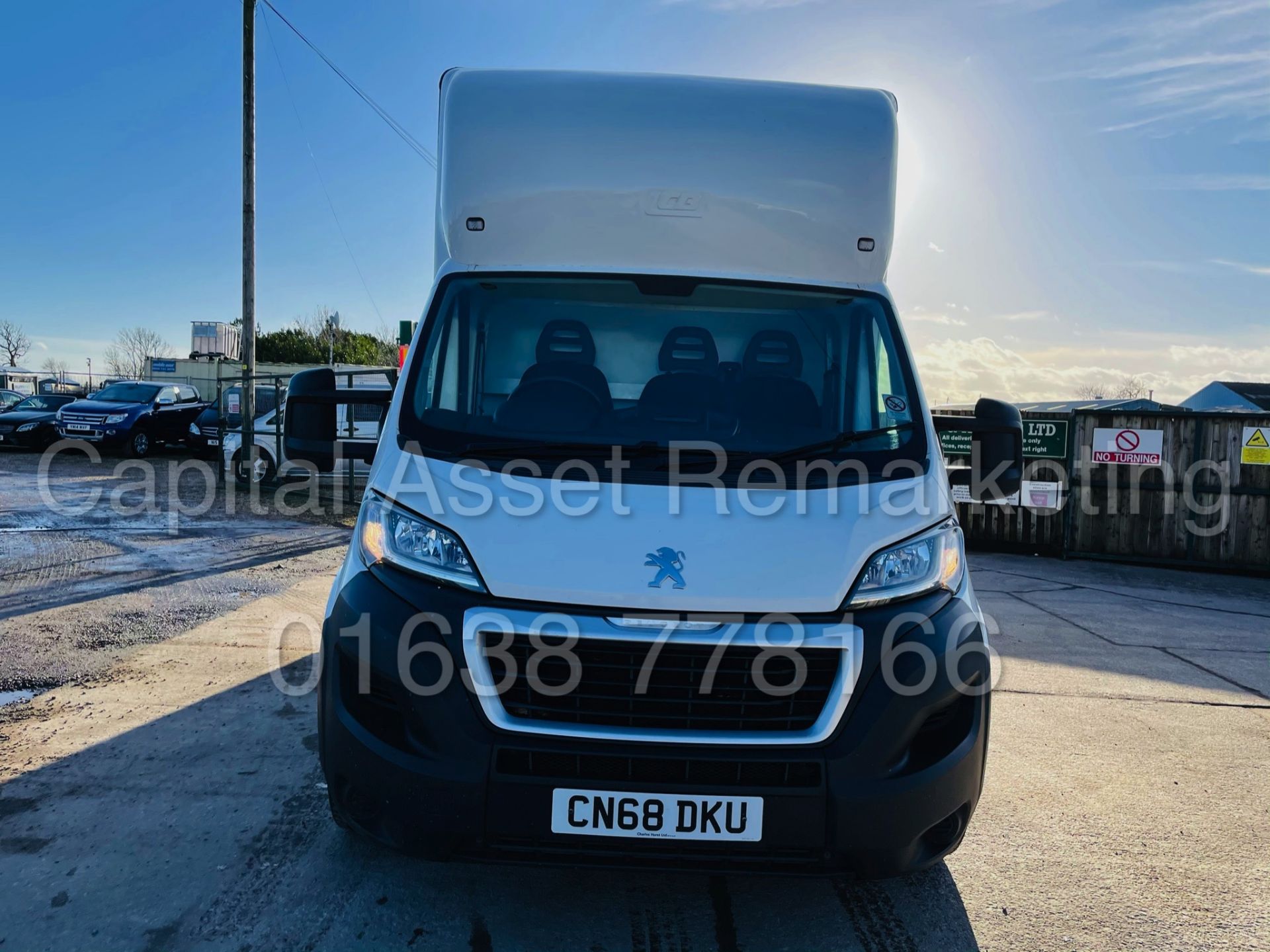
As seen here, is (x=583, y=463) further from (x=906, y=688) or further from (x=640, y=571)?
(x=906, y=688)

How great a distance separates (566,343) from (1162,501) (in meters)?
11.2

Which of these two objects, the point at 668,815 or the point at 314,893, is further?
the point at 314,893

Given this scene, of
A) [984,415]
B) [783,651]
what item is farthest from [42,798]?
[984,415]

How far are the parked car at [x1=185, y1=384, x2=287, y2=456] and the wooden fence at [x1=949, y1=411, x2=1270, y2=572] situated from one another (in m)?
11.3

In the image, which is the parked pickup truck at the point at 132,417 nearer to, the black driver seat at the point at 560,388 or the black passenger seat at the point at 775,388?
the black driver seat at the point at 560,388

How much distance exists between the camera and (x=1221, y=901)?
3139mm

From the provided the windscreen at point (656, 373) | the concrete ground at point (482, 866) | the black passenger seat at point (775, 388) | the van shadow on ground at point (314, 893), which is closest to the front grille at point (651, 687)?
the van shadow on ground at point (314, 893)

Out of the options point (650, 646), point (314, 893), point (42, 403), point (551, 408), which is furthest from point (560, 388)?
point (42, 403)

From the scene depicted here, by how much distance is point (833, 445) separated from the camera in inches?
118

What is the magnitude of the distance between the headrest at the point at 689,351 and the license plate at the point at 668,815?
1.58m

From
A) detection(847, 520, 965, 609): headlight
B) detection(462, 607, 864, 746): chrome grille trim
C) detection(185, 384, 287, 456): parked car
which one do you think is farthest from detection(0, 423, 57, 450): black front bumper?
detection(847, 520, 965, 609): headlight

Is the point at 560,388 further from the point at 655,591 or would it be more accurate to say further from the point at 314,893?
the point at 314,893

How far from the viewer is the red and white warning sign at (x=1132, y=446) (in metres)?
11.9

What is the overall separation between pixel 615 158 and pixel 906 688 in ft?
7.62
